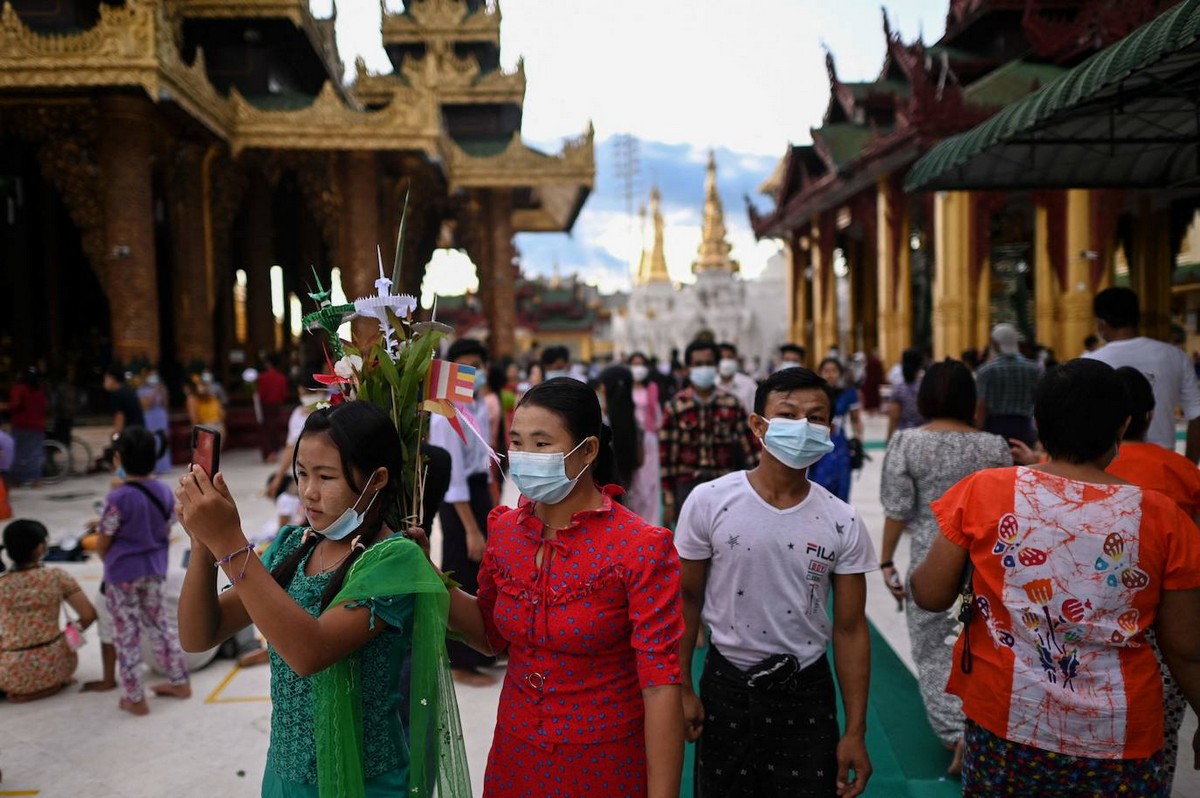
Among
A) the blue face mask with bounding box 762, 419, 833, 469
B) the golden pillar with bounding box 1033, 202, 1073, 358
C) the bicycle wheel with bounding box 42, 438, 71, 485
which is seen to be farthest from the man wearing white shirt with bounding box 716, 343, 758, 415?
the golden pillar with bounding box 1033, 202, 1073, 358

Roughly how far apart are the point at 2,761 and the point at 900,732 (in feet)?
13.4

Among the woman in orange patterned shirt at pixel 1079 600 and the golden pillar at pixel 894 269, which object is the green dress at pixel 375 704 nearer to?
the woman in orange patterned shirt at pixel 1079 600

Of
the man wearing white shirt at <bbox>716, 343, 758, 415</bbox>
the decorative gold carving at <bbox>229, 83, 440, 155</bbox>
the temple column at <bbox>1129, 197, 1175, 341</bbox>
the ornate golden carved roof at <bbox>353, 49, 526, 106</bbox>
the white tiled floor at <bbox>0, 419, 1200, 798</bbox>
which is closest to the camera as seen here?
the white tiled floor at <bbox>0, 419, 1200, 798</bbox>

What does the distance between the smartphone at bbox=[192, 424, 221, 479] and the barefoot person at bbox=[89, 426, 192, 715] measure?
3015mm

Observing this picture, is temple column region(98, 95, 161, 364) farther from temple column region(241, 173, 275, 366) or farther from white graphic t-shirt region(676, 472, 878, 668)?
white graphic t-shirt region(676, 472, 878, 668)

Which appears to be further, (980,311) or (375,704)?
(980,311)

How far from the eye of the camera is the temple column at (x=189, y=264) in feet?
49.4

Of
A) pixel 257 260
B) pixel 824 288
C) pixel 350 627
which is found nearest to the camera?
pixel 350 627

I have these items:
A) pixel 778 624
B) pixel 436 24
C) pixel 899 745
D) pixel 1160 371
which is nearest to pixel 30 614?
pixel 778 624

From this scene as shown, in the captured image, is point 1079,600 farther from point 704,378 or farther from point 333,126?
point 333,126

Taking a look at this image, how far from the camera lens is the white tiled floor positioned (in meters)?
3.62

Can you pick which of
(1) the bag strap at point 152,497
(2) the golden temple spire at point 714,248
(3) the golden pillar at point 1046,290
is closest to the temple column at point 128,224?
(1) the bag strap at point 152,497

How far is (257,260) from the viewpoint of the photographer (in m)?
18.8

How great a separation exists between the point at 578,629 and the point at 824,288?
996 inches
